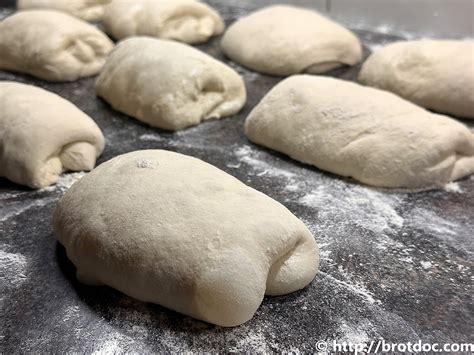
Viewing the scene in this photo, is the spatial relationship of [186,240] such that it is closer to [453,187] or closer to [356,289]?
[356,289]

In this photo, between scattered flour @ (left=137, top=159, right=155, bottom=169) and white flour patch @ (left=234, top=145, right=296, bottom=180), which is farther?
white flour patch @ (left=234, top=145, right=296, bottom=180)

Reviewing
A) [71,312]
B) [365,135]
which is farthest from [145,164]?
[365,135]

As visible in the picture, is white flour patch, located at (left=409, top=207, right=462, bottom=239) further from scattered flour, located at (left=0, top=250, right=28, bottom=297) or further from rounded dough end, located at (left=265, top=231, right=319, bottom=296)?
scattered flour, located at (left=0, top=250, right=28, bottom=297)

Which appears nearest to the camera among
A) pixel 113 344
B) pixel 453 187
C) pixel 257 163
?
pixel 113 344

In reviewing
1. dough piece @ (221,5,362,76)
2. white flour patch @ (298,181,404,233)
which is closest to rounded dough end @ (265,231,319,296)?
white flour patch @ (298,181,404,233)

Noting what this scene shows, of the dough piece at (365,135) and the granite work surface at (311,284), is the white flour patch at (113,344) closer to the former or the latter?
the granite work surface at (311,284)

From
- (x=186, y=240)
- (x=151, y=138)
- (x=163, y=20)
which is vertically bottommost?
(x=151, y=138)
